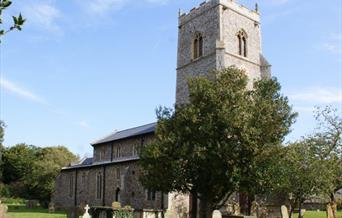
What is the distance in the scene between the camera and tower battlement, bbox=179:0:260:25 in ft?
121

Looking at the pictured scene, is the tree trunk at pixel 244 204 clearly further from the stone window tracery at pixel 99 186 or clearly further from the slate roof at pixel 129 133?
the stone window tracery at pixel 99 186

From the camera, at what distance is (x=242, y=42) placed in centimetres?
3772

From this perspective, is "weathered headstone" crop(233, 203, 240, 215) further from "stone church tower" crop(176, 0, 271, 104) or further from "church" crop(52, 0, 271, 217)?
"stone church tower" crop(176, 0, 271, 104)

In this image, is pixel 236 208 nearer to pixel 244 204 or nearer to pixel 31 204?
pixel 244 204

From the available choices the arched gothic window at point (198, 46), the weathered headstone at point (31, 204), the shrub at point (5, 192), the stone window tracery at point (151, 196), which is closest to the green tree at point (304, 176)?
the stone window tracery at point (151, 196)

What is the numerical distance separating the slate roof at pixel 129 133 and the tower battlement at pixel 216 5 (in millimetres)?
11096

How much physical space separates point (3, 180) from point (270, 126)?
67.5 meters

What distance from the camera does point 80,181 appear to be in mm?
47562

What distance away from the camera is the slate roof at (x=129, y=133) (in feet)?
129

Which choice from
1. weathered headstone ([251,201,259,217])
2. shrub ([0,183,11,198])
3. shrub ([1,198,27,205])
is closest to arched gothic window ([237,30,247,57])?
weathered headstone ([251,201,259,217])

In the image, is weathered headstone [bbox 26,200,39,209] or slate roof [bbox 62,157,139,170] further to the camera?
weathered headstone [bbox 26,200,39,209]

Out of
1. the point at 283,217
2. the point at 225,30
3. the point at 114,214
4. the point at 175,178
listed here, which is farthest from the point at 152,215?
the point at 225,30

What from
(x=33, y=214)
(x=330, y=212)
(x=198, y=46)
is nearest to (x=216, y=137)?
(x=330, y=212)

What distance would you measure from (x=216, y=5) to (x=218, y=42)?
150 inches
